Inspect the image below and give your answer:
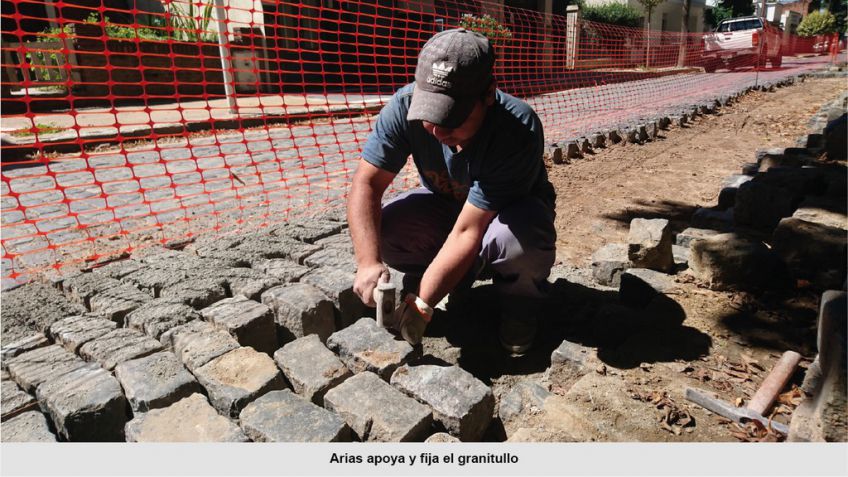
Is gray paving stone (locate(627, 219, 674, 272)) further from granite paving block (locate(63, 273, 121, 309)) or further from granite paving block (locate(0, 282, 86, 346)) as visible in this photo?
granite paving block (locate(0, 282, 86, 346))

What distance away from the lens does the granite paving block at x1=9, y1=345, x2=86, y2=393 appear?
1.91m

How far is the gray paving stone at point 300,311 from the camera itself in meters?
2.29

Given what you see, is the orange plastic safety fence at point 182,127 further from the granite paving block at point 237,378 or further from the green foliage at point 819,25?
the green foliage at point 819,25

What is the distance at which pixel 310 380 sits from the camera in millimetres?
1935

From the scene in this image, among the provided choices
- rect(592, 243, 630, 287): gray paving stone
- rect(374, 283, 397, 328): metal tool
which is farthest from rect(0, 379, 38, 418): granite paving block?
rect(592, 243, 630, 287): gray paving stone

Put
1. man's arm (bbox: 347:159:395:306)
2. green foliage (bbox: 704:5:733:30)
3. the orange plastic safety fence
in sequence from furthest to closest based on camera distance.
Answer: green foliage (bbox: 704:5:733:30)
the orange plastic safety fence
man's arm (bbox: 347:159:395:306)

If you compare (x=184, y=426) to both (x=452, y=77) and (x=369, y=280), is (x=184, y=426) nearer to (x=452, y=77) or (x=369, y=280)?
(x=369, y=280)

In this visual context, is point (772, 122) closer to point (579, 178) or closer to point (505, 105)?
point (579, 178)

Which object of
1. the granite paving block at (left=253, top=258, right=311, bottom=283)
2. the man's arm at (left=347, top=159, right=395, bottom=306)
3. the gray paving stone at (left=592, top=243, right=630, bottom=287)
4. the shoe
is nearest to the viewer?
the man's arm at (left=347, top=159, right=395, bottom=306)

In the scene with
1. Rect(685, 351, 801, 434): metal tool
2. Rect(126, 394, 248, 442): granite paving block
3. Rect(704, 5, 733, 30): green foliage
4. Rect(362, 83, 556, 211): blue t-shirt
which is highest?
Rect(704, 5, 733, 30): green foliage

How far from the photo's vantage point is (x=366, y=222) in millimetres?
2229

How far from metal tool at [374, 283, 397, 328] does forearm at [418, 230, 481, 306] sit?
0.38 ft

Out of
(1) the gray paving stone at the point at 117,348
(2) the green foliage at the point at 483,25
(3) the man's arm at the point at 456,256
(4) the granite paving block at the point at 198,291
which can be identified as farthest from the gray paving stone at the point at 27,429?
(2) the green foliage at the point at 483,25

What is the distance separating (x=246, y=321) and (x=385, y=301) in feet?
2.13
